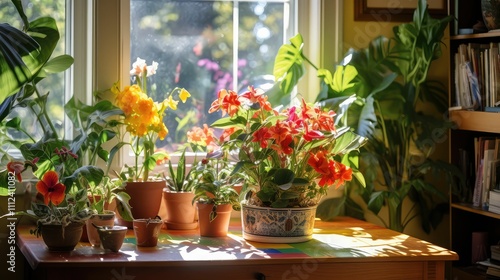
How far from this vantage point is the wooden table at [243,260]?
2422mm

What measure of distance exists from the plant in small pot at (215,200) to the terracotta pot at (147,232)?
247mm

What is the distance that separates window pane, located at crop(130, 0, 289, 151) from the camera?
11.0ft

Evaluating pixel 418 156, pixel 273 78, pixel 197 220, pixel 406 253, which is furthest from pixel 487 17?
pixel 197 220

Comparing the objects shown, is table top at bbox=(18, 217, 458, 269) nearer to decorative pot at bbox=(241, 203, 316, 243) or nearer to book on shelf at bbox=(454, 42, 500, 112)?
decorative pot at bbox=(241, 203, 316, 243)

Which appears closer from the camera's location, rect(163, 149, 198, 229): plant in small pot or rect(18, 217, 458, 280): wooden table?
rect(18, 217, 458, 280): wooden table

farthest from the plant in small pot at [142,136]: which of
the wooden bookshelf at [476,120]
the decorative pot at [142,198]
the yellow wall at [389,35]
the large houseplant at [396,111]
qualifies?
the wooden bookshelf at [476,120]

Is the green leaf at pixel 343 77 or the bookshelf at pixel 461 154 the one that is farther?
the bookshelf at pixel 461 154

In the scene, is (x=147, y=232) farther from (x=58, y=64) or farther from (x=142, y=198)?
(x=58, y=64)

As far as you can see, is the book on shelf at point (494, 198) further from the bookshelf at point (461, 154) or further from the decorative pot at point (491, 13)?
the decorative pot at point (491, 13)

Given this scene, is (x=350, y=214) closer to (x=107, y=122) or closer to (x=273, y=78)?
(x=273, y=78)

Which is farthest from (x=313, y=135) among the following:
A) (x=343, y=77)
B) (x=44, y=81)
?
(x=44, y=81)

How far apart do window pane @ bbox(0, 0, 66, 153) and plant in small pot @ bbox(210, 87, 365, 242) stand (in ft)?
2.46

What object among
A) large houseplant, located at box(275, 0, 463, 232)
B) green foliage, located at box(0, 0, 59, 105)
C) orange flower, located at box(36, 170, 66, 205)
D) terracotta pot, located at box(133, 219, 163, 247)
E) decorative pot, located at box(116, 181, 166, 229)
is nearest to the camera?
green foliage, located at box(0, 0, 59, 105)

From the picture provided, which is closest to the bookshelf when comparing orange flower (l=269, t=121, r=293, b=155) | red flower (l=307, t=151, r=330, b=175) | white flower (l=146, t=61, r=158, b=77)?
red flower (l=307, t=151, r=330, b=175)
